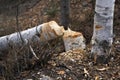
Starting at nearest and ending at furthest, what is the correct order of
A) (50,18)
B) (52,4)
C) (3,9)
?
(50,18)
(52,4)
(3,9)

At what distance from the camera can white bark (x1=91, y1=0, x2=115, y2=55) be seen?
4.09 metres

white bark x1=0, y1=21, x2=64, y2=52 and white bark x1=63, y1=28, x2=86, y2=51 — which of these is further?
white bark x1=0, y1=21, x2=64, y2=52

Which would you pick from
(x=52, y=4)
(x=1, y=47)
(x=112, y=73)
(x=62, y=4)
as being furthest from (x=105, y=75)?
(x=52, y=4)

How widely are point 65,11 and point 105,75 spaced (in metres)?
3.36

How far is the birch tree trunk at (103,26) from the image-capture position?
409 centimetres

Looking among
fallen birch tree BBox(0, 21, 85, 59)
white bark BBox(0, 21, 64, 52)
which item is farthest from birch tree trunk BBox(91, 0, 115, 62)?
white bark BBox(0, 21, 64, 52)

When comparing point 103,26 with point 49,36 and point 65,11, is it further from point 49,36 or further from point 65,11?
point 65,11

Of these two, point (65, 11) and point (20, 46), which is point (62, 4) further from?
point (20, 46)

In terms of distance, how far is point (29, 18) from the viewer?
10227mm

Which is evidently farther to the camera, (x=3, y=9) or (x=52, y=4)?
(x=3, y=9)

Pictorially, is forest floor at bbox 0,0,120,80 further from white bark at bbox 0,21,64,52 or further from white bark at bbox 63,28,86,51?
white bark at bbox 0,21,64,52

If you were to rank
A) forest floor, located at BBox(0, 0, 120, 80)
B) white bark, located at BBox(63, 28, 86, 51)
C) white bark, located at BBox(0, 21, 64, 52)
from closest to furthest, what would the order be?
forest floor, located at BBox(0, 0, 120, 80) < white bark, located at BBox(63, 28, 86, 51) < white bark, located at BBox(0, 21, 64, 52)

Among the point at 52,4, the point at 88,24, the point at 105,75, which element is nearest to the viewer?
the point at 105,75

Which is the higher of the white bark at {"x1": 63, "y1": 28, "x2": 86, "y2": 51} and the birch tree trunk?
the birch tree trunk
